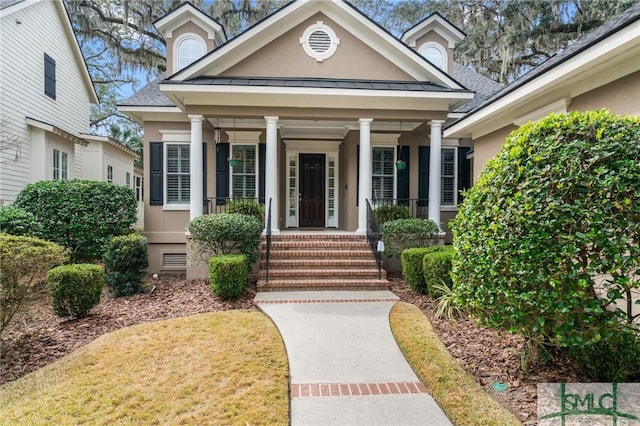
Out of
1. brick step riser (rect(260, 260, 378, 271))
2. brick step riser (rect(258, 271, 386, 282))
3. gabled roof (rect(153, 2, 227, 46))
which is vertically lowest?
brick step riser (rect(258, 271, 386, 282))

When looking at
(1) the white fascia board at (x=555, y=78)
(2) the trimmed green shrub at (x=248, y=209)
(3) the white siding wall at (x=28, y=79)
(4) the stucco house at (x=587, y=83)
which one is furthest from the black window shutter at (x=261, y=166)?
(3) the white siding wall at (x=28, y=79)

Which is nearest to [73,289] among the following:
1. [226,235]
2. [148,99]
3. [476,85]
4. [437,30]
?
[226,235]

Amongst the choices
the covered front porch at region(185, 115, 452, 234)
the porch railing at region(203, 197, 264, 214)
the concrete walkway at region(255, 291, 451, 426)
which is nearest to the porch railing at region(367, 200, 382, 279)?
the covered front porch at region(185, 115, 452, 234)

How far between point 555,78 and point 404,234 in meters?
3.93

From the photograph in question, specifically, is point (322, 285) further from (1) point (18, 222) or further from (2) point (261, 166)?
(1) point (18, 222)

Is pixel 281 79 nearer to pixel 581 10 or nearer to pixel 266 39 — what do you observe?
pixel 266 39

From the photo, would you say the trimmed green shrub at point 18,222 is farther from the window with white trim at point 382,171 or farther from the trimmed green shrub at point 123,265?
the window with white trim at point 382,171

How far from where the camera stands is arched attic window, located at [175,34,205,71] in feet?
30.3

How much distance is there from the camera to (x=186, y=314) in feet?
18.8

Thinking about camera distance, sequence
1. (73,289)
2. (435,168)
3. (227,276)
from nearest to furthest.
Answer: (73,289) → (227,276) → (435,168)

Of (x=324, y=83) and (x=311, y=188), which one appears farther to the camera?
(x=311, y=188)

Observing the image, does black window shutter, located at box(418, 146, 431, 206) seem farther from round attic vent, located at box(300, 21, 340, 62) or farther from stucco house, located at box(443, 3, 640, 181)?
round attic vent, located at box(300, 21, 340, 62)

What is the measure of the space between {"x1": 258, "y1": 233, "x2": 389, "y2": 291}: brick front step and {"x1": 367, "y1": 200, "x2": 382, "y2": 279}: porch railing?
10 cm

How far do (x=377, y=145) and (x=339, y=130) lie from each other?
3.80 feet
